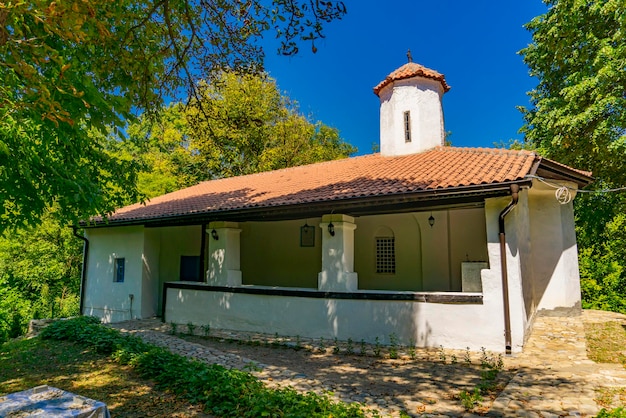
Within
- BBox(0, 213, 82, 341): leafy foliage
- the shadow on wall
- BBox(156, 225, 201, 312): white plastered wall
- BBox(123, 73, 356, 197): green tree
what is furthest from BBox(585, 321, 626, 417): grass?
BBox(0, 213, 82, 341): leafy foliage

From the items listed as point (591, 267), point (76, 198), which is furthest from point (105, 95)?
point (591, 267)

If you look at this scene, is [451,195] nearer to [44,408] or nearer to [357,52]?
[44,408]

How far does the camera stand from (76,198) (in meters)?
5.92

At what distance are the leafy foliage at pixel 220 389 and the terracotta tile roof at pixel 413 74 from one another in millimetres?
10422

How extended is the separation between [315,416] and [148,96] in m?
6.06

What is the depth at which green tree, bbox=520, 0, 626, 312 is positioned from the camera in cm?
1012

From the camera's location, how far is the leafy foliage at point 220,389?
4094mm

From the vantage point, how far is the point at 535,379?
207 inches

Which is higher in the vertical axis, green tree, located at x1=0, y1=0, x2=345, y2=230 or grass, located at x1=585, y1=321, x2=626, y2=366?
green tree, located at x1=0, y1=0, x2=345, y2=230

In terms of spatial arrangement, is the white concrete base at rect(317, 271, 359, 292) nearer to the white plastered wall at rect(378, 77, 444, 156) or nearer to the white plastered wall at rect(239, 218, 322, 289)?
the white plastered wall at rect(239, 218, 322, 289)

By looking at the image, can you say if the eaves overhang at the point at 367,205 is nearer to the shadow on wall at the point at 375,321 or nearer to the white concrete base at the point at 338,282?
the white concrete base at the point at 338,282

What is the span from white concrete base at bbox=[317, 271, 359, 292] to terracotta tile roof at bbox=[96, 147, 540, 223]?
1.66 metres

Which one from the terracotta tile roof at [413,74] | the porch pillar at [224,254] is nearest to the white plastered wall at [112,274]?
the porch pillar at [224,254]

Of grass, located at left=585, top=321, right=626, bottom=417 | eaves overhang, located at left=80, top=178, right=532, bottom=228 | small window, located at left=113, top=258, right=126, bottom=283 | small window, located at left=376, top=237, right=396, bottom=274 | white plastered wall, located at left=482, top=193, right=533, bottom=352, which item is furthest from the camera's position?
small window, located at left=113, top=258, right=126, bottom=283
